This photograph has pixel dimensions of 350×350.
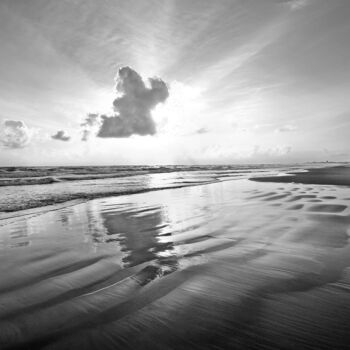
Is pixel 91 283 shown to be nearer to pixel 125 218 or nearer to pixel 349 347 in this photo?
pixel 349 347

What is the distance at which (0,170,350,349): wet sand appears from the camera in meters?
2.33

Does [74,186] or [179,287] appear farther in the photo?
[74,186]

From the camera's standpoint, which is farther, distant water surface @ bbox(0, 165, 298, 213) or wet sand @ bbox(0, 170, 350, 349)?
distant water surface @ bbox(0, 165, 298, 213)

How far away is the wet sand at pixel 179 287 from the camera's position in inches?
91.7

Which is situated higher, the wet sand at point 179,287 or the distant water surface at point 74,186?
the distant water surface at point 74,186

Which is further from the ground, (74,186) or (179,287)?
(74,186)

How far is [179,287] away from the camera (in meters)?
3.28

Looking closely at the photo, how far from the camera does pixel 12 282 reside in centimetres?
365

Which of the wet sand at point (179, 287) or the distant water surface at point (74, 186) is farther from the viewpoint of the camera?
the distant water surface at point (74, 186)

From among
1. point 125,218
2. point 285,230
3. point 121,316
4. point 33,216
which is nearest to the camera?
point 121,316

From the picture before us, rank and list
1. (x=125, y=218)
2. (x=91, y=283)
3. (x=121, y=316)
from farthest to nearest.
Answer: (x=125, y=218)
(x=91, y=283)
(x=121, y=316)

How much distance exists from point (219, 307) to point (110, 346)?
122cm

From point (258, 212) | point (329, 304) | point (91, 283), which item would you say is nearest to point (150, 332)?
point (91, 283)

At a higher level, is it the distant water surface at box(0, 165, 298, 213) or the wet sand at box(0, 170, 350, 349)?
the distant water surface at box(0, 165, 298, 213)
